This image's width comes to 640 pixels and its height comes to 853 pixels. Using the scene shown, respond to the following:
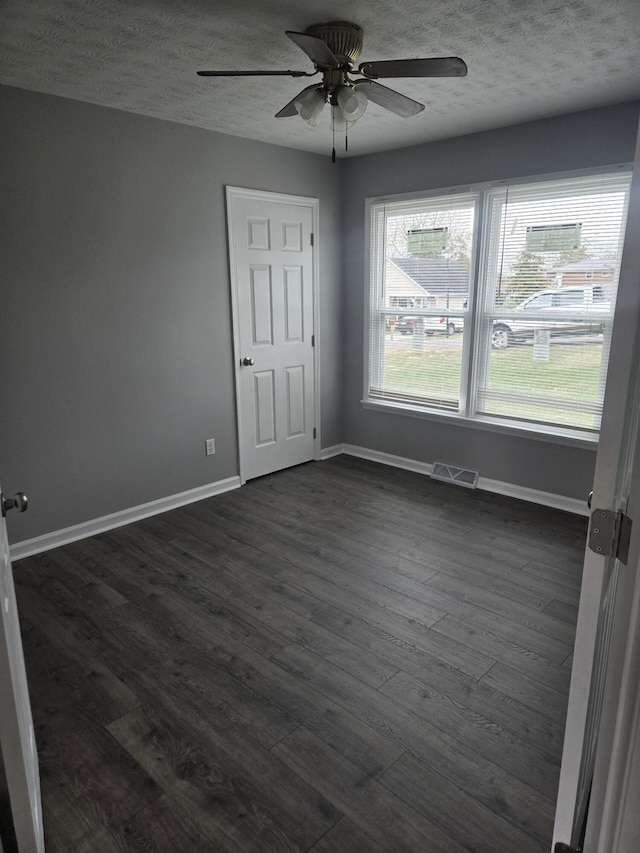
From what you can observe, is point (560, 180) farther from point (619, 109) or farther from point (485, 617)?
point (485, 617)

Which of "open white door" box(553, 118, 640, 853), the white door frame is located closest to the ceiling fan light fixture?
the white door frame

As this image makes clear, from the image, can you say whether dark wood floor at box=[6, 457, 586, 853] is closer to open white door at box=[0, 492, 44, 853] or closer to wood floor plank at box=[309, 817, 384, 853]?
wood floor plank at box=[309, 817, 384, 853]

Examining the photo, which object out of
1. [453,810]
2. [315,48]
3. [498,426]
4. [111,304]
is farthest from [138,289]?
[453,810]

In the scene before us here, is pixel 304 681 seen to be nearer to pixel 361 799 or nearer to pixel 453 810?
pixel 361 799

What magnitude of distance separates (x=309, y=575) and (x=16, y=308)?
7.04 ft

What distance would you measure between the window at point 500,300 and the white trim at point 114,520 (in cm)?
167

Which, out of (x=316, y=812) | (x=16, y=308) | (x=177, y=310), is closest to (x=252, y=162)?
(x=177, y=310)

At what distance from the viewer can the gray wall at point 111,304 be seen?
301cm

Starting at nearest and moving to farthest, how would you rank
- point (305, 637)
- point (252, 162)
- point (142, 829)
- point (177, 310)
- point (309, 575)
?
point (142, 829), point (305, 637), point (309, 575), point (177, 310), point (252, 162)

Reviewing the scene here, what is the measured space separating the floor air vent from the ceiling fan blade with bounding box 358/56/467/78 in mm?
2799

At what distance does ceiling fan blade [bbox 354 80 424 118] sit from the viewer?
7.61ft

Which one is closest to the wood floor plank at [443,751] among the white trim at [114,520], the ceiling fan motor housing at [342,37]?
the white trim at [114,520]

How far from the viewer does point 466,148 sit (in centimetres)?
389

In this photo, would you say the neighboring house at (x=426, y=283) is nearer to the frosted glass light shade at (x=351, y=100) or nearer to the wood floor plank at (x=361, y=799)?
the frosted glass light shade at (x=351, y=100)
